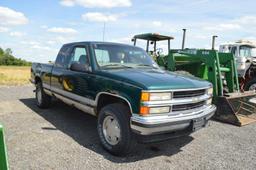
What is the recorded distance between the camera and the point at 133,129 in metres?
3.82

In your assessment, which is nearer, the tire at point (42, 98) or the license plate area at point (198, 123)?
the license plate area at point (198, 123)

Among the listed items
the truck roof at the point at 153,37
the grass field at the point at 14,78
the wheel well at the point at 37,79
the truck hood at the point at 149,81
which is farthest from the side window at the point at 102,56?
the grass field at the point at 14,78

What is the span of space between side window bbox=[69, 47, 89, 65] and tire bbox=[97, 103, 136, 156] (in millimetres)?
1229

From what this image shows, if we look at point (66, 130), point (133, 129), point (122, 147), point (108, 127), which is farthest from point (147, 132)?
point (66, 130)

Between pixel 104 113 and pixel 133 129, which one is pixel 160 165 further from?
pixel 104 113

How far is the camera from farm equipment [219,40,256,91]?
10.7 m

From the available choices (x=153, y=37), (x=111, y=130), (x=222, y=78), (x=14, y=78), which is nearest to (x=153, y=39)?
(x=153, y=37)

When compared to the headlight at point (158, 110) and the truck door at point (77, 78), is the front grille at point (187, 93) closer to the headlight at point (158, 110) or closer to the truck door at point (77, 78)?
the headlight at point (158, 110)

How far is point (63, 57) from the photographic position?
245 inches

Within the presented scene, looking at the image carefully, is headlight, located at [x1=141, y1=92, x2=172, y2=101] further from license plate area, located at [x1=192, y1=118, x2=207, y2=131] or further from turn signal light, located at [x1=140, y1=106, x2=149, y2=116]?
license plate area, located at [x1=192, y1=118, x2=207, y2=131]

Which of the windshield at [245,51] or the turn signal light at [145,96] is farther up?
the windshield at [245,51]

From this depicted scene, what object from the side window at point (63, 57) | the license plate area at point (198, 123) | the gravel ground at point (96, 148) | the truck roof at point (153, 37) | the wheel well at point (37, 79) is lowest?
the gravel ground at point (96, 148)

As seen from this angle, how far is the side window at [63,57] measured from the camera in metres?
6.01

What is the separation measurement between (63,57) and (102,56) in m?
1.54
